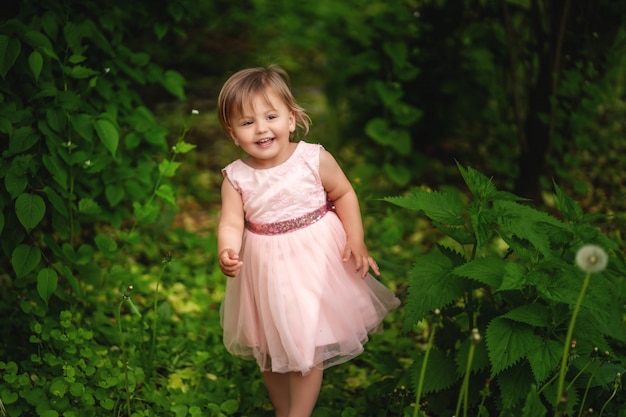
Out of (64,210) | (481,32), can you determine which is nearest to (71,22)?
(64,210)

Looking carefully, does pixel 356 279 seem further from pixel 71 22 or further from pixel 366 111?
pixel 366 111

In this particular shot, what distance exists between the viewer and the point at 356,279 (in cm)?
229

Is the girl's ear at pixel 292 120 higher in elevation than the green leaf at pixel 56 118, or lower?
higher

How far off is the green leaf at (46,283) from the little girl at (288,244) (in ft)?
2.44

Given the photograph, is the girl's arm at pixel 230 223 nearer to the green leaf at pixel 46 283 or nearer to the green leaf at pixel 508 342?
the green leaf at pixel 46 283

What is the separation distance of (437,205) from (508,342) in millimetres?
478

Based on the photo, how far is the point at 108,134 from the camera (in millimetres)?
2582

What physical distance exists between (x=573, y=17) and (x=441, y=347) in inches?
89.9

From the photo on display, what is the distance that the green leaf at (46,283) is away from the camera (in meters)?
2.44

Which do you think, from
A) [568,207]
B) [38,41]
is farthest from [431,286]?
[38,41]

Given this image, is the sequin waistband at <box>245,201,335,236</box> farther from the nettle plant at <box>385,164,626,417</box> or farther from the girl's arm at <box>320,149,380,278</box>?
the nettle plant at <box>385,164,626,417</box>

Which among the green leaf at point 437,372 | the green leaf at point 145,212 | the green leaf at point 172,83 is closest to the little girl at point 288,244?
the green leaf at point 437,372

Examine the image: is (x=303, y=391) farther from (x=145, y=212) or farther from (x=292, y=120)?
(x=145, y=212)

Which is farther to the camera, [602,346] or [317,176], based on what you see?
[317,176]
